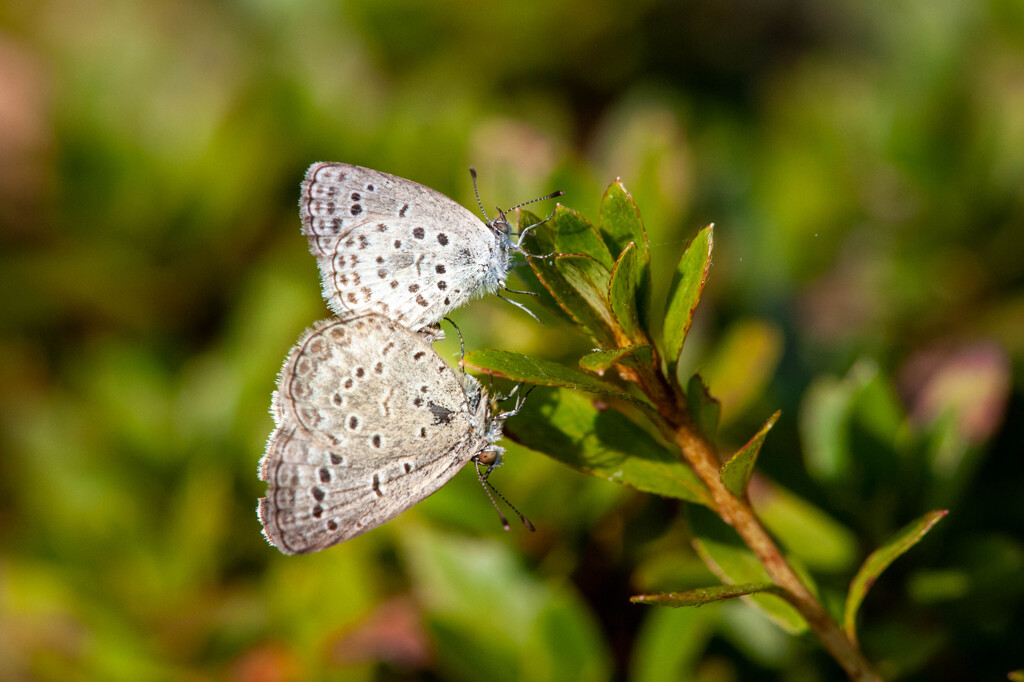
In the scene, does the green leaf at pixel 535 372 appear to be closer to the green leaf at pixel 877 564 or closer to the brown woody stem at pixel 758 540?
the brown woody stem at pixel 758 540

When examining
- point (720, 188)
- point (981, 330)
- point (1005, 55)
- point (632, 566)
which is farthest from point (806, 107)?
point (632, 566)

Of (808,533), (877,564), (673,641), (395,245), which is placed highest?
(395,245)

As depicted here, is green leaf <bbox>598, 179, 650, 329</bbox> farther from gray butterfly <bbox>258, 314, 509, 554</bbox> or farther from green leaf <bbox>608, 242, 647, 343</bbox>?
gray butterfly <bbox>258, 314, 509, 554</bbox>

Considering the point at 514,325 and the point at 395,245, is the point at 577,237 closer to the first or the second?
the point at 395,245

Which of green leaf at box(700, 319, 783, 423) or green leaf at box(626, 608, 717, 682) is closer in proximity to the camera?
green leaf at box(626, 608, 717, 682)

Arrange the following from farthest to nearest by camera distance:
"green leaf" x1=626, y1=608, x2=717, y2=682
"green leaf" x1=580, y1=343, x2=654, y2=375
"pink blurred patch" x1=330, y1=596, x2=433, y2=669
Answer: "pink blurred patch" x1=330, y1=596, x2=433, y2=669, "green leaf" x1=626, y1=608, x2=717, y2=682, "green leaf" x1=580, y1=343, x2=654, y2=375

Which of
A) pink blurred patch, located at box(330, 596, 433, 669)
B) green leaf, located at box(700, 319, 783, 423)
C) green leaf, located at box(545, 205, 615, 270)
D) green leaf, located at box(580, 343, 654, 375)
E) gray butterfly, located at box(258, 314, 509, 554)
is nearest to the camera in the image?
green leaf, located at box(580, 343, 654, 375)

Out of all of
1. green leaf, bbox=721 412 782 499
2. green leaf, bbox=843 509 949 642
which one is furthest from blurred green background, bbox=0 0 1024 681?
green leaf, bbox=721 412 782 499

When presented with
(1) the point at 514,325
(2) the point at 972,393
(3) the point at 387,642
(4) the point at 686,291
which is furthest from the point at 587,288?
(3) the point at 387,642
